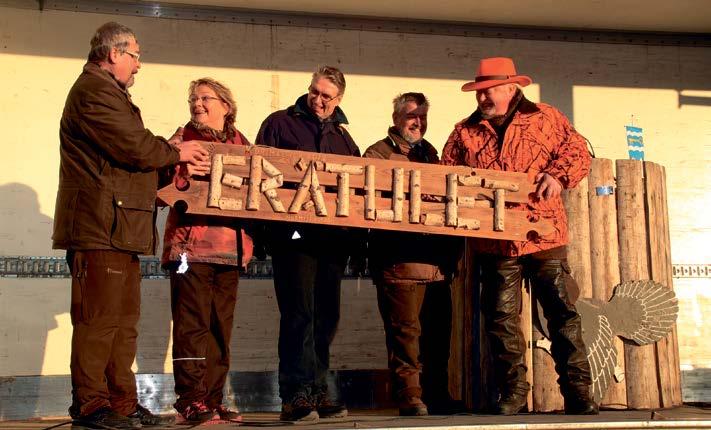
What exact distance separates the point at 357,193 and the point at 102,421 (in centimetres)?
205

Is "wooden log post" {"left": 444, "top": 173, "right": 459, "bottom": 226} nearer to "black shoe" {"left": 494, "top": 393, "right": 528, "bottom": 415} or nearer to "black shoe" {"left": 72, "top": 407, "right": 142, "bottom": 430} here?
"black shoe" {"left": 494, "top": 393, "right": 528, "bottom": 415}

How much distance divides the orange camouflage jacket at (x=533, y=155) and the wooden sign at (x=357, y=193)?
95mm

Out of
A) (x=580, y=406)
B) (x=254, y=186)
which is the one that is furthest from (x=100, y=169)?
(x=580, y=406)

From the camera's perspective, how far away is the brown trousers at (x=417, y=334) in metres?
6.35

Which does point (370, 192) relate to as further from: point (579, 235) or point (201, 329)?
point (579, 235)

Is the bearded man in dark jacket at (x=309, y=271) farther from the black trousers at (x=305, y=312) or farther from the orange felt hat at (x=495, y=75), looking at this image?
the orange felt hat at (x=495, y=75)

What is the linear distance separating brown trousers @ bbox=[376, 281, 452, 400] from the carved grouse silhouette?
102 cm

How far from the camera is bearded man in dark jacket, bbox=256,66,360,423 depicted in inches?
235

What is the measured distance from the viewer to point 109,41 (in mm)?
5398

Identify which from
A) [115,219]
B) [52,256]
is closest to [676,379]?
[115,219]

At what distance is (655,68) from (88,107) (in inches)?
214

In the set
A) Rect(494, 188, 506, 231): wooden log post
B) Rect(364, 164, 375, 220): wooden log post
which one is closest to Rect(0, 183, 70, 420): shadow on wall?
Rect(364, 164, 375, 220): wooden log post

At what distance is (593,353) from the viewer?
22.4 feet

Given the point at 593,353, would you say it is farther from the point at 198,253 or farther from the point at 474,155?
the point at 198,253
